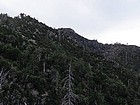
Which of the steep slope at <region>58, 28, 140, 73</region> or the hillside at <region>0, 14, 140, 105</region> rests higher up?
the steep slope at <region>58, 28, 140, 73</region>

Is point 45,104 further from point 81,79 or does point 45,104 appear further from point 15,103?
point 81,79

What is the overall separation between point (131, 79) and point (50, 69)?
2599cm

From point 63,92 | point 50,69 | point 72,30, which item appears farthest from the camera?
point 72,30

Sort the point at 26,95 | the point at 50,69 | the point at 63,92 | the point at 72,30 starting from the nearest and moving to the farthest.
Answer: the point at 26,95
the point at 63,92
the point at 50,69
the point at 72,30

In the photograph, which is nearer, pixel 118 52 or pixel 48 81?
pixel 48 81

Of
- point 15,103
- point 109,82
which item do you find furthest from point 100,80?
point 15,103

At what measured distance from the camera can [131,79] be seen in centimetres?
6981

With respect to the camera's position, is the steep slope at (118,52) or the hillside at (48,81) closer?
the hillside at (48,81)

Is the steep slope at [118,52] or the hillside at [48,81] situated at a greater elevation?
the steep slope at [118,52]

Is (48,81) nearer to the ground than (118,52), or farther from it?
nearer to the ground

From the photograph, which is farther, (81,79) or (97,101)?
(81,79)

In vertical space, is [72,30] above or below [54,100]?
above

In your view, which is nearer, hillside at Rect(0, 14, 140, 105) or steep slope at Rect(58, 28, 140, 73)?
hillside at Rect(0, 14, 140, 105)

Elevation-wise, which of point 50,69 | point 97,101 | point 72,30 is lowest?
point 97,101
